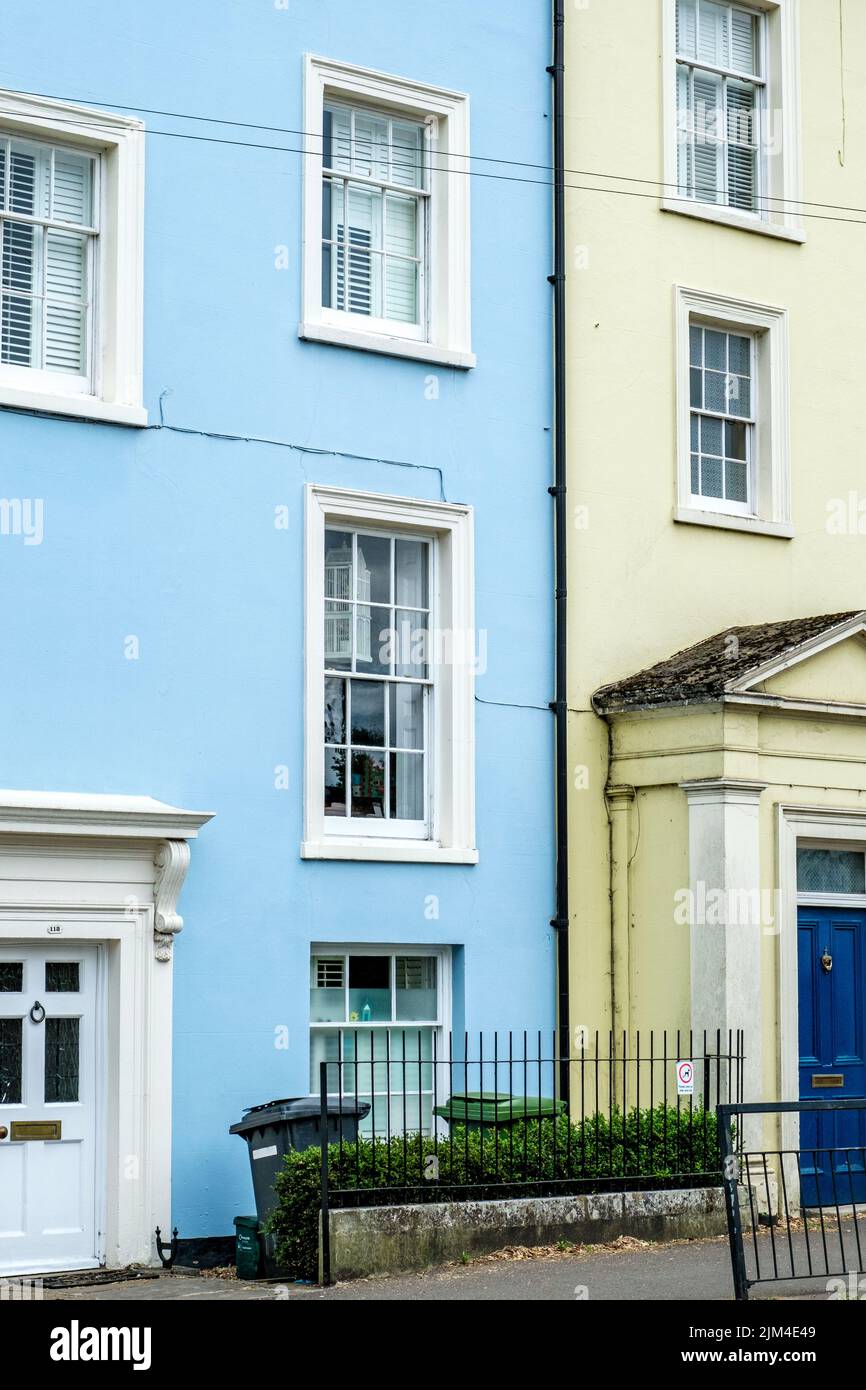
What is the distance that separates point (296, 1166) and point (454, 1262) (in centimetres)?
116

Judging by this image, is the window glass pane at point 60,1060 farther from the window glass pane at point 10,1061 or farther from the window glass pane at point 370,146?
the window glass pane at point 370,146

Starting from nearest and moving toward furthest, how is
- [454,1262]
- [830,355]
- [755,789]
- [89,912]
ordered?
[454,1262], [89,912], [755,789], [830,355]

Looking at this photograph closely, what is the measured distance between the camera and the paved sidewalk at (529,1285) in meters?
11.4

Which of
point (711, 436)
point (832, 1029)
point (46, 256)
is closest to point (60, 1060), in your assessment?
point (46, 256)

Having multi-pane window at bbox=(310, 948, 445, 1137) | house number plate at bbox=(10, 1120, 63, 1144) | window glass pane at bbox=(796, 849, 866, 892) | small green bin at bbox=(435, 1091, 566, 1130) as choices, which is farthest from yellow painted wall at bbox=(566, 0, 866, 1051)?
house number plate at bbox=(10, 1120, 63, 1144)

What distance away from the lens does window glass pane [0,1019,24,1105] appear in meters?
13.1

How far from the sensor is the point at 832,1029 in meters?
16.0

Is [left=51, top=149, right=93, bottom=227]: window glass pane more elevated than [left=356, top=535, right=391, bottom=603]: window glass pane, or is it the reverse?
[left=51, top=149, right=93, bottom=227]: window glass pane

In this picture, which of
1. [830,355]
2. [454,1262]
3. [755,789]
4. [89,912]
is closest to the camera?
[454,1262]

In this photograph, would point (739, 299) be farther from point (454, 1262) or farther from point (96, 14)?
point (454, 1262)

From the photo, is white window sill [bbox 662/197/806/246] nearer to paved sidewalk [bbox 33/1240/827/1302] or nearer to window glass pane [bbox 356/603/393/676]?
window glass pane [bbox 356/603/393/676]

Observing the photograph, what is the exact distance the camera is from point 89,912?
13.4m

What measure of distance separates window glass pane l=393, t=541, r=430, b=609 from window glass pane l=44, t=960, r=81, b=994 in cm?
387

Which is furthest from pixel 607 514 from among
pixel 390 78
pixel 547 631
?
pixel 390 78
